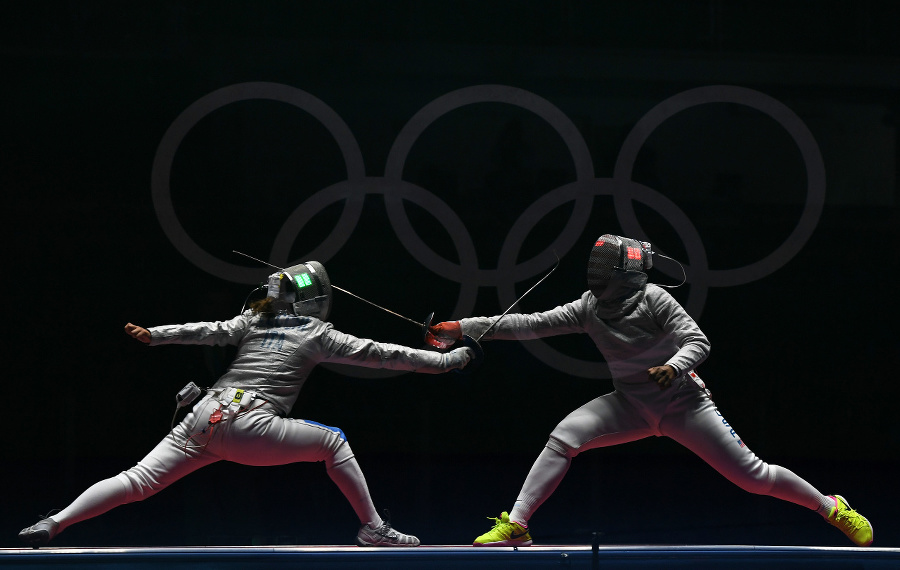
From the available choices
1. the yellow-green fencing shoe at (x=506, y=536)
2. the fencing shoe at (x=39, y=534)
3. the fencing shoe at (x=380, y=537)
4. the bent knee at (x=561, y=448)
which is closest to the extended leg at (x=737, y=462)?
the bent knee at (x=561, y=448)

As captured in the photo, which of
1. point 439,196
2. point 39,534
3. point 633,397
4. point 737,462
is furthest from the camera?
point 439,196

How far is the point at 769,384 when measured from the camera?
20.5 feet

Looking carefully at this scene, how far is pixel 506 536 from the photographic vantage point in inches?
150

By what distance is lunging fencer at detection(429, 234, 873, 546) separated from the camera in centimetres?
382

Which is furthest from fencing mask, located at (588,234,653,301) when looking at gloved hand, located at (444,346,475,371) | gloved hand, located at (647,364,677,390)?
gloved hand, located at (444,346,475,371)

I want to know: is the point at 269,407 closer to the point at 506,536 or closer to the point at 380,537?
the point at 380,537

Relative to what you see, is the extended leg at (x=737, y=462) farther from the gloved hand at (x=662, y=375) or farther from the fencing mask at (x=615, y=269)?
the fencing mask at (x=615, y=269)

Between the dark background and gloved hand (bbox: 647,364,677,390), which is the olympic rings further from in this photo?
gloved hand (bbox: 647,364,677,390)

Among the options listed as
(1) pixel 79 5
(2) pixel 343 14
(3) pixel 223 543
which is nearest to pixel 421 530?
(3) pixel 223 543

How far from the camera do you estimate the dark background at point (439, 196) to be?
594 centimetres

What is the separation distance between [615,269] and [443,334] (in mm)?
784

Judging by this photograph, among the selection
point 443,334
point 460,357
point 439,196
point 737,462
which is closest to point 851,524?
point 737,462

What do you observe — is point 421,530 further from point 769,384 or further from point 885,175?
point 885,175

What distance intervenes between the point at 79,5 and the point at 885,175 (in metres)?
5.38
